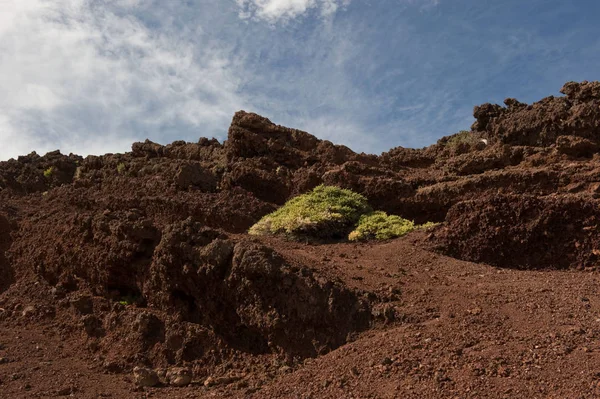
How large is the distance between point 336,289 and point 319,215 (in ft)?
13.9

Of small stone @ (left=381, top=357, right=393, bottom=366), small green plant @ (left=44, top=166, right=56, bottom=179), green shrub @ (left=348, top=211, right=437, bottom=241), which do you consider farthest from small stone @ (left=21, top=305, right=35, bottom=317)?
small green plant @ (left=44, top=166, right=56, bottom=179)

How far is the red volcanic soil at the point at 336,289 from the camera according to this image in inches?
183

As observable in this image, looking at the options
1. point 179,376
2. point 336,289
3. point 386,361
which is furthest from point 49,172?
point 386,361

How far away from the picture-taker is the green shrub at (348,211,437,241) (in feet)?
30.2

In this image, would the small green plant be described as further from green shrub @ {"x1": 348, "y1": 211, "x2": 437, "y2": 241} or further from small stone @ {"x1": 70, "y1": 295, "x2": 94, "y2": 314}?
green shrub @ {"x1": 348, "y1": 211, "x2": 437, "y2": 241}

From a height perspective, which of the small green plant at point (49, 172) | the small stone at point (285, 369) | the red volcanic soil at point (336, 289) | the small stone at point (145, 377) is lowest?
the small stone at point (285, 369)

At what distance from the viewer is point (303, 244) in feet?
30.3

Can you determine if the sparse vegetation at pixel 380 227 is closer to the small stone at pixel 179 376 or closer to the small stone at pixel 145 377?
the small stone at pixel 179 376

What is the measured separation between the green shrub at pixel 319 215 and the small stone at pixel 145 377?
4306 millimetres

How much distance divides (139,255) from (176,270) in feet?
3.28

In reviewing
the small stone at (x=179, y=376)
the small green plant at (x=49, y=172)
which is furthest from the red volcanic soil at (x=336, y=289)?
the small green plant at (x=49, y=172)

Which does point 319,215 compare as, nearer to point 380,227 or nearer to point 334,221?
point 334,221

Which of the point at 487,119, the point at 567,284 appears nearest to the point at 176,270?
the point at 567,284

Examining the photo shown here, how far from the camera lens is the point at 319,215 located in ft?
32.4
